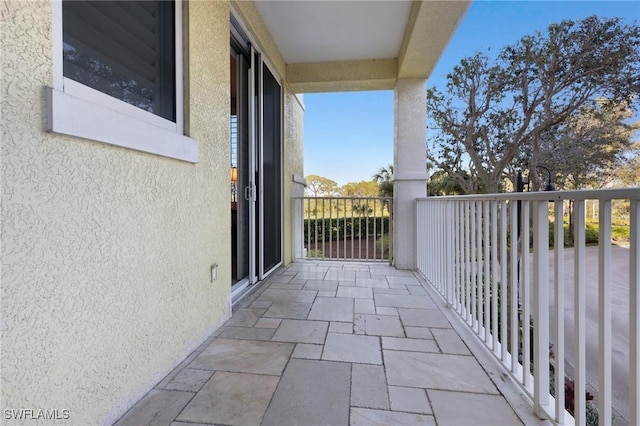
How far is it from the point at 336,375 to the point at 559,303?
103 cm

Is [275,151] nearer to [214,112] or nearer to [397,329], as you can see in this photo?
[214,112]

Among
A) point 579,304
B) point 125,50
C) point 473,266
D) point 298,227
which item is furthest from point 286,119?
point 579,304

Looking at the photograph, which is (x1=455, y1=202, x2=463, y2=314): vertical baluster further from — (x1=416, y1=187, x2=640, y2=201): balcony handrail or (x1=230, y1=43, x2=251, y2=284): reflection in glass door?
(x1=230, y1=43, x2=251, y2=284): reflection in glass door

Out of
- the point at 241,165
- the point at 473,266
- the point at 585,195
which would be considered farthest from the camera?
the point at 241,165

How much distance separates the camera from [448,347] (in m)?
1.82

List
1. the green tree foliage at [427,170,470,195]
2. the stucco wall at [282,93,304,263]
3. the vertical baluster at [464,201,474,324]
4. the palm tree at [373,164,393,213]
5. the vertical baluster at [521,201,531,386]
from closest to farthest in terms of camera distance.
Answer: the vertical baluster at [521,201,531,386] → the vertical baluster at [464,201,474,324] → the stucco wall at [282,93,304,263] → the green tree foliage at [427,170,470,195] → the palm tree at [373,164,393,213]

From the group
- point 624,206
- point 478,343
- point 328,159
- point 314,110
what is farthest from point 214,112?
point 328,159

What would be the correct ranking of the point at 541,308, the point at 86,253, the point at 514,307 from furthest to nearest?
the point at 514,307 < the point at 541,308 < the point at 86,253

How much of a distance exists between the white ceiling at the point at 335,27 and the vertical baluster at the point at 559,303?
262cm

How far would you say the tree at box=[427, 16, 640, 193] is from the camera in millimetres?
4902

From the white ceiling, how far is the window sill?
86.7 inches

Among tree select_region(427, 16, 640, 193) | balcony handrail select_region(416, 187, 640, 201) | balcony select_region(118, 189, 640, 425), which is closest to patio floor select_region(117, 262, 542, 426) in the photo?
balcony select_region(118, 189, 640, 425)

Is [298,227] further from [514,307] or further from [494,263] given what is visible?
[514,307]

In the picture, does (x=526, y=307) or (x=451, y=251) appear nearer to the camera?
(x=526, y=307)
